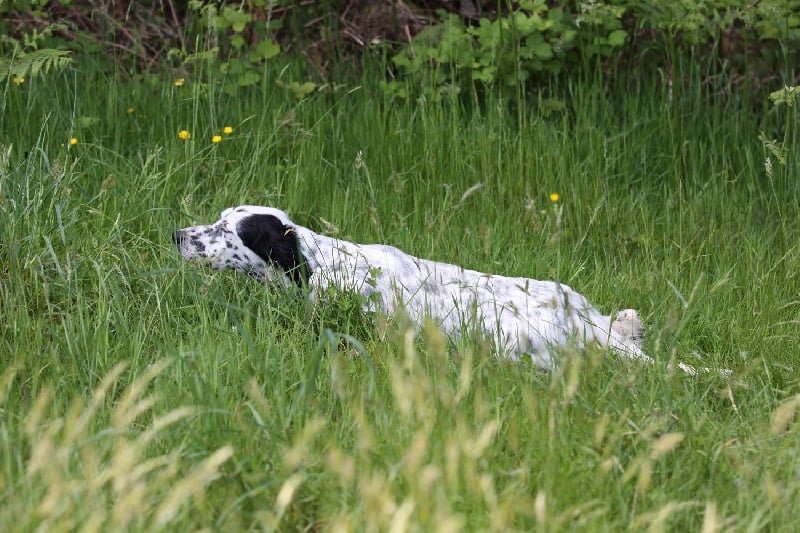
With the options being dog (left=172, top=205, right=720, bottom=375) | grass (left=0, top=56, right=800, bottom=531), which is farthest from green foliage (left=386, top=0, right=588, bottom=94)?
dog (left=172, top=205, right=720, bottom=375)

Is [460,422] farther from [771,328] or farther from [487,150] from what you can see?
[487,150]

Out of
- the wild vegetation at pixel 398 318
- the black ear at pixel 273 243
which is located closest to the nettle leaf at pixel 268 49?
the wild vegetation at pixel 398 318

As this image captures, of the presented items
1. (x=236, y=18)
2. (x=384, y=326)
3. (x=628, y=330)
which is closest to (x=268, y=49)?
(x=236, y=18)

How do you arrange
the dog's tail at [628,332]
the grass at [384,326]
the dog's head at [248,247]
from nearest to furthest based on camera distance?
1. the grass at [384,326]
2. the dog's tail at [628,332]
3. the dog's head at [248,247]

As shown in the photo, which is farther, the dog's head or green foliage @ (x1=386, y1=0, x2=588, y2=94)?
green foliage @ (x1=386, y1=0, x2=588, y2=94)

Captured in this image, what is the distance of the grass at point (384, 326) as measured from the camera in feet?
7.95

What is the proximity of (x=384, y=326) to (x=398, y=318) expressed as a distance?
0.19 metres

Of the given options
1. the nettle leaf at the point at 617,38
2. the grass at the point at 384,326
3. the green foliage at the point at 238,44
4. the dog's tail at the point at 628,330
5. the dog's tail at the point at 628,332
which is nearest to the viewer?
the grass at the point at 384,326

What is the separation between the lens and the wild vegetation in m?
2.46

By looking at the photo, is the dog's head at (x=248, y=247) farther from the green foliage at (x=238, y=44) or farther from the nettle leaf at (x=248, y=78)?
the nettle leaf at (x=248, y=78)

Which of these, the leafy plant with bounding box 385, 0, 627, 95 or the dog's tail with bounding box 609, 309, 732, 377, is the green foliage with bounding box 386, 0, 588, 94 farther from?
the dog's tail with bounding box 609, 309, 732, 377

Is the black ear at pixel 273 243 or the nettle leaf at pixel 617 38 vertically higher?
the nettle leaf at pixel 617 38

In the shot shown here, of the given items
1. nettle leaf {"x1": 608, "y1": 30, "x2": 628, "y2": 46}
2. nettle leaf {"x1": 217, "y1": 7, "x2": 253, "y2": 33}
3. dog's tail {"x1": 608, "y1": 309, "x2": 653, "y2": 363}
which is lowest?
dog's tail {"x1": 608, "y1": 309, "x2": 653, "y2": 363}

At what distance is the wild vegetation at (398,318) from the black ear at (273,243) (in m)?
0.19
